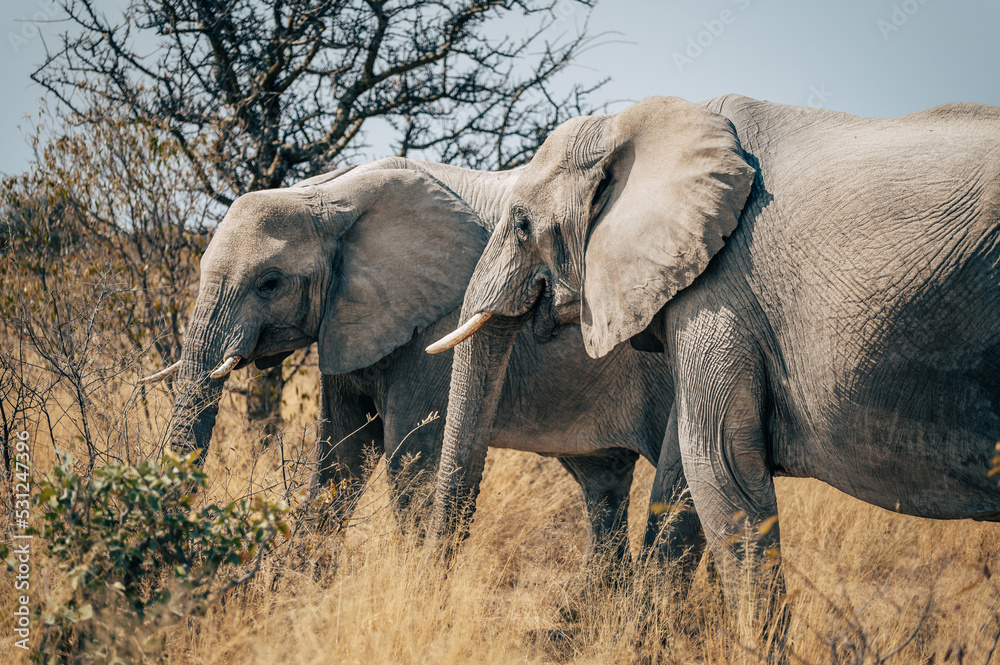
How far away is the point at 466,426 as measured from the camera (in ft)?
13.9

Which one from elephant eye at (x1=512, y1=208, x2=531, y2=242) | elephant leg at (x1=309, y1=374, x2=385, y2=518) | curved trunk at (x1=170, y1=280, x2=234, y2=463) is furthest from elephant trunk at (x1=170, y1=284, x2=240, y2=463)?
elephant eye at (x1=512, y1=208, x2=531, y2=242)

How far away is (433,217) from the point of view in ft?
16.2

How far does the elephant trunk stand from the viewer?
4.48 m

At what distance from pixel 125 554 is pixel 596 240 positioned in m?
2.03

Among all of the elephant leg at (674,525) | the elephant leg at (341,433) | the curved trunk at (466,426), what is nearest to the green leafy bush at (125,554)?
the curved trunk at (466,426)

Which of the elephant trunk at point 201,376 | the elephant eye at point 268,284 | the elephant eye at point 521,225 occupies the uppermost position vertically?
the elephant eye at point 521,225

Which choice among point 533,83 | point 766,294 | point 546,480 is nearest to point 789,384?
point 766,294

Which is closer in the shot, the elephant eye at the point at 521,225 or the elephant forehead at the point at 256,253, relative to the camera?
the elephant eye at the point at 521,225

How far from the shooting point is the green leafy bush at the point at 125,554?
2.78 m

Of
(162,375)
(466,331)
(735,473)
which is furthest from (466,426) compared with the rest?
(162,375)

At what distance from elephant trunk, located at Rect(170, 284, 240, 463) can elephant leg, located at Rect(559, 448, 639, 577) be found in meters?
2.10

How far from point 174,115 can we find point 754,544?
5551 millimetres

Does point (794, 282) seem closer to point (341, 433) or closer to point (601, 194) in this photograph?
point (601, 194)

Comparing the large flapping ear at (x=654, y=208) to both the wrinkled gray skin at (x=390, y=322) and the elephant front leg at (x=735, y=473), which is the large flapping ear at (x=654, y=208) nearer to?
the elephant front leg at (x=735, y=473)
